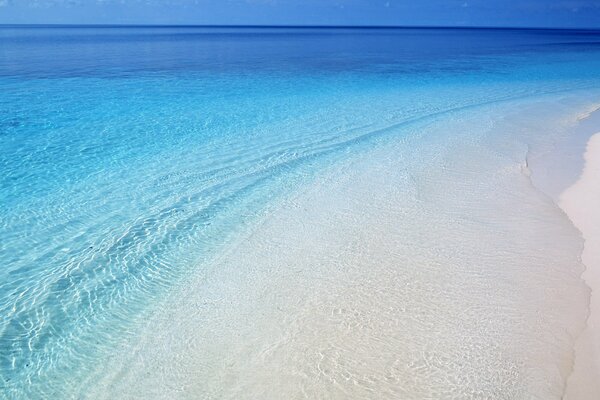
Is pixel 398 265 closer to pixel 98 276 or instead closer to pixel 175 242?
pixel 175 242

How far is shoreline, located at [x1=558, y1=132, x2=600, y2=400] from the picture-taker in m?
3.13

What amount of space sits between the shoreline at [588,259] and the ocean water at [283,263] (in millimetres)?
94

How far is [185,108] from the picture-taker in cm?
1284

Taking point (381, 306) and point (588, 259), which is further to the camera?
point (588, 259)

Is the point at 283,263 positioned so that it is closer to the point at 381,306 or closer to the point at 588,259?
the point at 381,306

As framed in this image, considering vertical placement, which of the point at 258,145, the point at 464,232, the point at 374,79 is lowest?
the point at 374,79

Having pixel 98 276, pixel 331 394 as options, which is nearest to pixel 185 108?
pixel 98 276

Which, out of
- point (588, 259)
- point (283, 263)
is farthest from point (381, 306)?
point (588, 259)

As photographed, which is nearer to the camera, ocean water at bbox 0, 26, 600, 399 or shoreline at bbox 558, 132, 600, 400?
shoreline at bbox 558, 132, 600, 400

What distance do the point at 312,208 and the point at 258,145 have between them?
3169 mm

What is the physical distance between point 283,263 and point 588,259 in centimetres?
314

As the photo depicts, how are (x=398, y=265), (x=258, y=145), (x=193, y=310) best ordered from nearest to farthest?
(x=193, y=310) → (x=398, y=265) → (x=258, y=145)

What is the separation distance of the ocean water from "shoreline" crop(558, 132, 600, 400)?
0.09 meters

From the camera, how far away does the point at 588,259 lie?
471 centimetres
